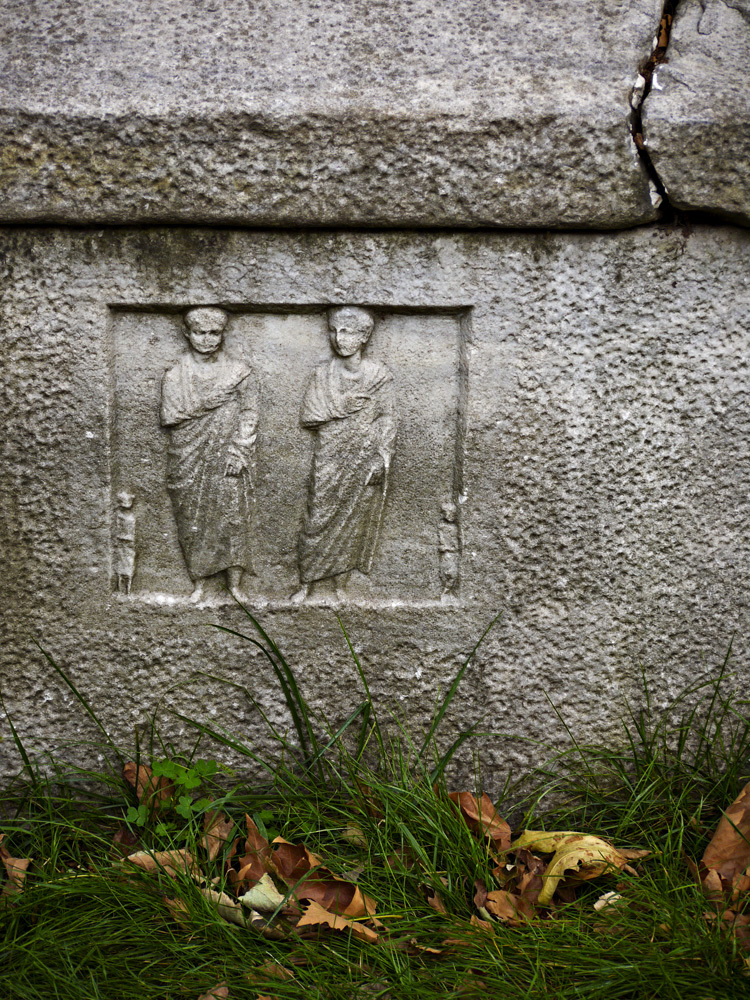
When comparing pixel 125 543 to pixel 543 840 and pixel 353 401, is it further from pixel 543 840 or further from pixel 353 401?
pixel 543 840

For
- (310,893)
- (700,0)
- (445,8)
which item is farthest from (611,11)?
(310,893)

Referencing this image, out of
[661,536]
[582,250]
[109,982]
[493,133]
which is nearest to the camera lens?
[109,982]

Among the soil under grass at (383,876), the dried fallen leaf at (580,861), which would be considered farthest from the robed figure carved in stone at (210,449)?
the dried fallen leaf at (580,861)

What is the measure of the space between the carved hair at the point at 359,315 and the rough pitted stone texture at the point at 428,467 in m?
0.03

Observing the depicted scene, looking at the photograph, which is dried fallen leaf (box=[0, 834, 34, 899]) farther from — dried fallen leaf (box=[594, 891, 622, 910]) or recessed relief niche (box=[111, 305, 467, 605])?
dried fallen leaf (box=[594, 891, 622, 910])

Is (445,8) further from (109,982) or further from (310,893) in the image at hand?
(109,982)

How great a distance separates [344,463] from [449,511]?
0.26 meters

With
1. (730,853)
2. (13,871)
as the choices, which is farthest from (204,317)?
(730,853)

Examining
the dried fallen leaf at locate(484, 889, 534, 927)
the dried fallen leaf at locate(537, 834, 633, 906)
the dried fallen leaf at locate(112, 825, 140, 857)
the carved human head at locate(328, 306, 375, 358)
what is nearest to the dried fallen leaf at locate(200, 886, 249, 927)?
the dried fallen leaf at locate(112, 825, 140, 857)

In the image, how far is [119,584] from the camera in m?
2.00

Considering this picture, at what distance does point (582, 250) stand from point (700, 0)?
60cm

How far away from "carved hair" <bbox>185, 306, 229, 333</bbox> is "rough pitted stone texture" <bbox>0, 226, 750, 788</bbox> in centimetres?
2

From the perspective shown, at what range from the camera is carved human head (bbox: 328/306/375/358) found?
6.15 ft

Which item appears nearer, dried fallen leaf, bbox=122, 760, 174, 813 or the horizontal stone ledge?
the horizontal stone ledge
